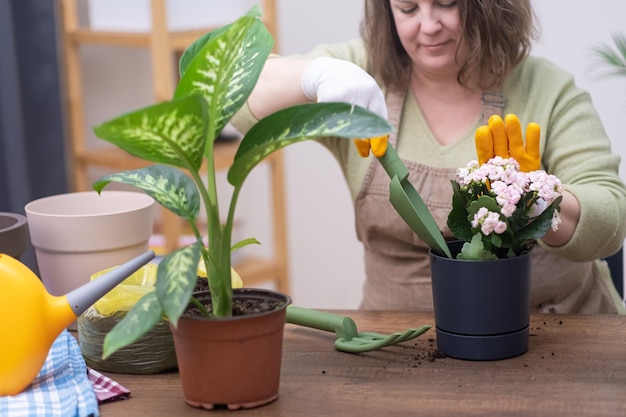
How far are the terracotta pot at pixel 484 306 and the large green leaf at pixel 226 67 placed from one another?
1.18 ft

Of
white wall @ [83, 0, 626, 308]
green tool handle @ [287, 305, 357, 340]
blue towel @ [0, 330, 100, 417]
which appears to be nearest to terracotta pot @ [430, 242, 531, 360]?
green tool handle @ [287, 305, 357, 340]

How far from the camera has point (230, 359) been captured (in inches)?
40.1

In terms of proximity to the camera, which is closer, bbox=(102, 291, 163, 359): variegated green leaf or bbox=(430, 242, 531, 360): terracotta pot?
bbox=(102, 291, 163, 359): variegated green leaf

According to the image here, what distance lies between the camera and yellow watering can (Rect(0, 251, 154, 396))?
3.51 ft

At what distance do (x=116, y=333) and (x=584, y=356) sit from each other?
624 millimetres

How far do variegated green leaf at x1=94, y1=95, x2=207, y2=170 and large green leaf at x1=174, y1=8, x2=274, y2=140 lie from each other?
2.1 inches

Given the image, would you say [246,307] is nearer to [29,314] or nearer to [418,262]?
[29,314]

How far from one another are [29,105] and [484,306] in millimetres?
1715

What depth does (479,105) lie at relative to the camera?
1767 millimetres

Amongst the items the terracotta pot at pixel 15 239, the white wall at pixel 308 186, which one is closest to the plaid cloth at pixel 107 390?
the terracotta pot at pixel 15 239

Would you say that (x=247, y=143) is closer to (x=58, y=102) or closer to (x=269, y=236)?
(x=58, y=102)

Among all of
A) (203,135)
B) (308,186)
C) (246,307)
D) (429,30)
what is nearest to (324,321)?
(246,307)

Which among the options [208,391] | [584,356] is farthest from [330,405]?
[584,356]

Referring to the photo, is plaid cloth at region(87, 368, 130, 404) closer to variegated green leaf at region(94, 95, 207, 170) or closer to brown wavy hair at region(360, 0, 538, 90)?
variegated green leaf at region(94, 95, 207, 170)
